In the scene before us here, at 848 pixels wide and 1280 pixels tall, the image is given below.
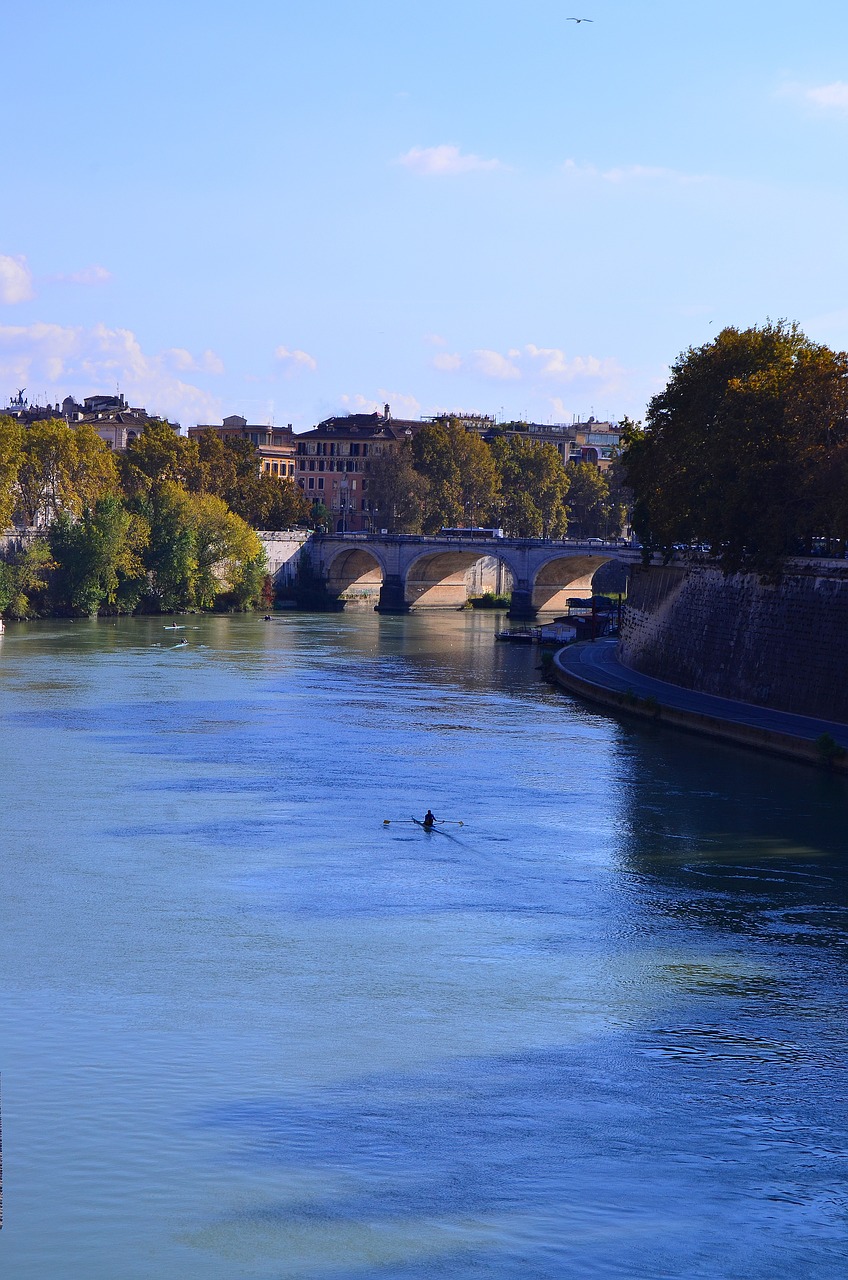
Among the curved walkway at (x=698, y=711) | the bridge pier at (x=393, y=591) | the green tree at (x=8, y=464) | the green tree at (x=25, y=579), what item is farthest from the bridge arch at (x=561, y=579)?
the curved walkway at (x=698, y=711)

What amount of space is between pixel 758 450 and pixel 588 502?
62.7 m

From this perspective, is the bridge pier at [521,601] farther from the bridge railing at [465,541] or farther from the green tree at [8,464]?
the green tree at [8,464]

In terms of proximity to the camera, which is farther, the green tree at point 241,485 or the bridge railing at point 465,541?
the green tree at point 241,485

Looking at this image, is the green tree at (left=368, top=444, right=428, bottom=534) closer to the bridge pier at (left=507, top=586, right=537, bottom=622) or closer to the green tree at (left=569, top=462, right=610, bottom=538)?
the bridge pier at (left=507, top=586, right=537, bottom=622)

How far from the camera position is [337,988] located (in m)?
14.8

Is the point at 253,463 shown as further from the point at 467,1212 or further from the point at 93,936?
the point at 467,1212

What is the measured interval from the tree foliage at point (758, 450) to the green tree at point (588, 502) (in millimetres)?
56481

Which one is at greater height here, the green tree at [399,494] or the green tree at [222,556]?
the green tree at [399,494]

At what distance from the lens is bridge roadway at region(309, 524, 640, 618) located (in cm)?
7231

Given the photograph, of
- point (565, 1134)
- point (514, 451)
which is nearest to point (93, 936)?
point (565, 1134)

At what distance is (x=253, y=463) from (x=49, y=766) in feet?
174

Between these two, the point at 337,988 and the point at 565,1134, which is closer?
the point at 565,1134

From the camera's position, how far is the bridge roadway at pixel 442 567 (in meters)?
72.3

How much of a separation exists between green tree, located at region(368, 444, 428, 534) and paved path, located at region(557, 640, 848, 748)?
36.5 m
